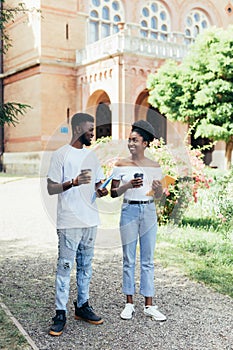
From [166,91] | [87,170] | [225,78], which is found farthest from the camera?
[166,91]

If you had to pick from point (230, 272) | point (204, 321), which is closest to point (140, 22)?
point (230, 272)

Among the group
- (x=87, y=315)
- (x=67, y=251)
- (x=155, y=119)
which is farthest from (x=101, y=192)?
(x=155, y=119)

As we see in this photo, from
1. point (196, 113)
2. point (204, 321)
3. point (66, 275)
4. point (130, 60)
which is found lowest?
point (204, 321)

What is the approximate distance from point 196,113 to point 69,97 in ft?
26.9

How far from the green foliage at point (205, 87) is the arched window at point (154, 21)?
694 cm

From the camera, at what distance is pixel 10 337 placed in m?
3.87

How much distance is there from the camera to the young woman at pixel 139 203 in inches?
165

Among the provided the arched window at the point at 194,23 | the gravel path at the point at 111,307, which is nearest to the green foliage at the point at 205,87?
the arched window at the point at 194,23

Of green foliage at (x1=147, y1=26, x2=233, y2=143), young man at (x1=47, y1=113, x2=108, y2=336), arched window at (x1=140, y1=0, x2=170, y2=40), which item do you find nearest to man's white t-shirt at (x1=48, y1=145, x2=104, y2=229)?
young man at (x1=47, y1=113, x2=108, y2=336)

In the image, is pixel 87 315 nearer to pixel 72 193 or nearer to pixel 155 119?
pixel 72 193

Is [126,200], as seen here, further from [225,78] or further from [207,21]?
[207,21]

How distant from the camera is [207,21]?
1125 inches

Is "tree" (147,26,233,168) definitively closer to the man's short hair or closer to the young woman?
the young woman

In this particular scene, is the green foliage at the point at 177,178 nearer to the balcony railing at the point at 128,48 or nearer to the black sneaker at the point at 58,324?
the black sneaker at the point at 58,324
